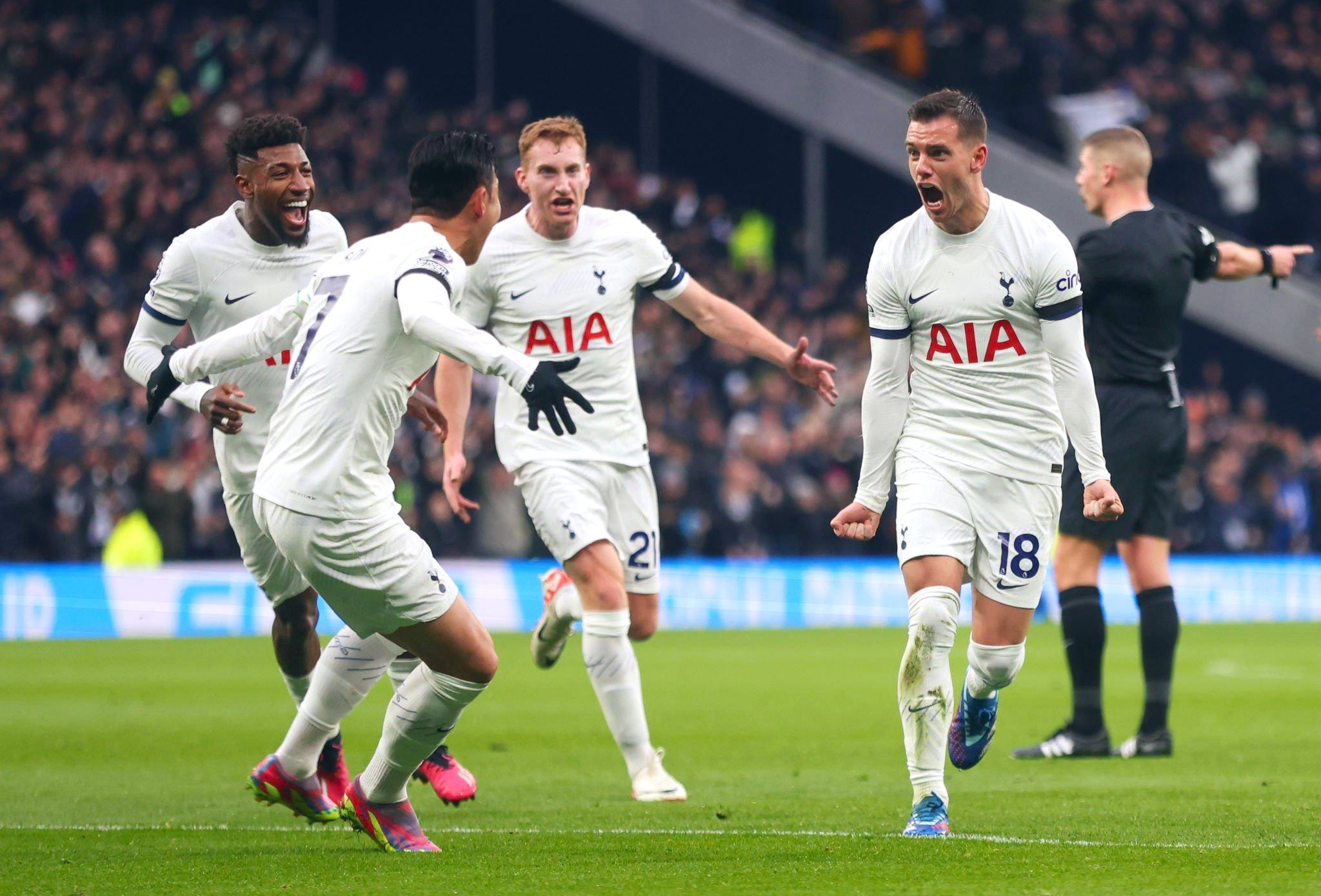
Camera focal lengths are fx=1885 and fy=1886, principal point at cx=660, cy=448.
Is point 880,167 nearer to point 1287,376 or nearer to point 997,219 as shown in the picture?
point 1287,376

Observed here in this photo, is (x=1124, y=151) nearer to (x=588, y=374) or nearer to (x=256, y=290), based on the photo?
(x=588, y=374)

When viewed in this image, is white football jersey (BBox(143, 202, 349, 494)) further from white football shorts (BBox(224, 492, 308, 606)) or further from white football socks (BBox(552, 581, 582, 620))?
white football socks (BBox(552, 581, 582, 620))

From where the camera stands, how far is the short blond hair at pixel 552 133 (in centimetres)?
788

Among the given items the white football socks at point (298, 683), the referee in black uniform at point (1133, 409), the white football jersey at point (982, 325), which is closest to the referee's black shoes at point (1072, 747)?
the referee in black uniform at point (1133, 409)

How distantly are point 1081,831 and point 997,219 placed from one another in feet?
6.84

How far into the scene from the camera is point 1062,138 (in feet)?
88.7

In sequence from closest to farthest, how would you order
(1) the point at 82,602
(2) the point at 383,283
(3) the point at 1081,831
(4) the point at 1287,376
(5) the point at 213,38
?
1. (2) the point at 383,283
2. (3) the point at 1081,831
3. (1) the point at 82,602
4. (5) the point at 213,38
5. (4) the point at 1287,376

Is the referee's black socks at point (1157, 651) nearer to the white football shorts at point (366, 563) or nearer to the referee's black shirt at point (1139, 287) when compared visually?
the referee's black shirt at point (1139, 287)

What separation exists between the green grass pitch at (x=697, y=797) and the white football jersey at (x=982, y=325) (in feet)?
4.32

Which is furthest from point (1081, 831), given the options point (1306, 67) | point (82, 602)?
point (1306, 67)

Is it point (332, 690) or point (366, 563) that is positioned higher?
point (366, 563)

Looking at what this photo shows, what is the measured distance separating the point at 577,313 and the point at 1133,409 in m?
2.75

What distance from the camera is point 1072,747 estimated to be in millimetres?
8898

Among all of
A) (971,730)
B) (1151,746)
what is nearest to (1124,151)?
(1151,746)
